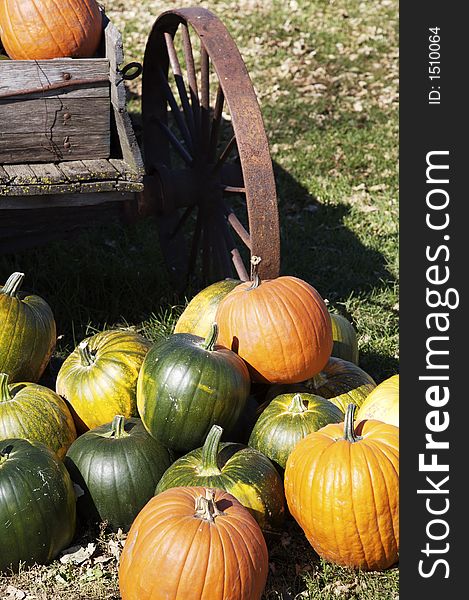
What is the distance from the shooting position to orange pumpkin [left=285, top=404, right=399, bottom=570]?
2.97m

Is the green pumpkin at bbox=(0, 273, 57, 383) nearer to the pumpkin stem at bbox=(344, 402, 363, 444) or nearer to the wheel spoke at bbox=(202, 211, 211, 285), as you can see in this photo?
the wheel spoke at bbox=(202, 211, 211, 285)

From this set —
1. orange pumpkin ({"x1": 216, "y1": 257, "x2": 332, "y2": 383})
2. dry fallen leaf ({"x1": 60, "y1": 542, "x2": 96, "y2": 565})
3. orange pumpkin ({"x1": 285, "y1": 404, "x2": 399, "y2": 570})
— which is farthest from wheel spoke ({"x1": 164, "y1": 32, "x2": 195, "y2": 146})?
dry fallen leaf ({"x1": 60, "y1": 542, "x2": 96, "y2": 565})

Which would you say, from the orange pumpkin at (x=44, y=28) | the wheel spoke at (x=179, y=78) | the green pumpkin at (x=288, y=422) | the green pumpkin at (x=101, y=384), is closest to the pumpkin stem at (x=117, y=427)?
the green pumpkin at (x=101, y=384)

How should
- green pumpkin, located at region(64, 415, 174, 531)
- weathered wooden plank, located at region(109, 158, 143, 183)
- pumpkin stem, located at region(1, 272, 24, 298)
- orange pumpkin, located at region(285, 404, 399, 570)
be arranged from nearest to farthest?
orange pumpkin, located at region(285, 404, 399, 570) < green pumpkin, located at region(64, 415, 174, 531) < pumpkin stem, located at region(1, 272, 24, 298) < weathered wooden plank, located at region(109, 158, 143, 183)

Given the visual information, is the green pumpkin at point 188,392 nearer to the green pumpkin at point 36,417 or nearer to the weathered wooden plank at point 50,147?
the green pumpkin at point 36,417

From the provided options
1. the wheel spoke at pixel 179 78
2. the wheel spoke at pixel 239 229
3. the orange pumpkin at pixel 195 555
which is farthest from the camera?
the wheel spoke at pixel 179 78

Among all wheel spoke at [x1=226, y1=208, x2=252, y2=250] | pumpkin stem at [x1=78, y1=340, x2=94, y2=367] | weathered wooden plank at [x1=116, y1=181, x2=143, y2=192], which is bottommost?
pumpkin stem at [x1=78, y1=340, x2=94, y2=367]

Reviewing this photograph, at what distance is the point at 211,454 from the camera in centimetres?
309

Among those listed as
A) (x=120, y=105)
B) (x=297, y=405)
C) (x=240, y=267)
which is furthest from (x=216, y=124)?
(x=297, y=405)

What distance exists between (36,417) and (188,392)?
65 centimetres

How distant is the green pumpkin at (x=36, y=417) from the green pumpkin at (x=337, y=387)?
895 millimetres

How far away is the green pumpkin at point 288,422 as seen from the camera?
3363mm

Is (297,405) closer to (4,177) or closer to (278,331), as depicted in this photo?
(278,331)

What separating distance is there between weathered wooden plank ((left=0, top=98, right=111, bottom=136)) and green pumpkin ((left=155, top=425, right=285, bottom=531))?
1848 mm
